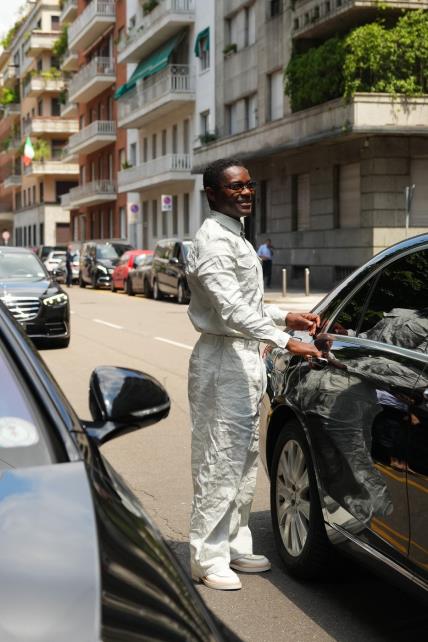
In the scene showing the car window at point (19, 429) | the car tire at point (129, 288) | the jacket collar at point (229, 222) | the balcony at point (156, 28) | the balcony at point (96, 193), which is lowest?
the car tire at point (129, 288)

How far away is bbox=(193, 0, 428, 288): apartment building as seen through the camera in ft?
102

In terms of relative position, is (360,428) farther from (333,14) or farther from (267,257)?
(267,257)

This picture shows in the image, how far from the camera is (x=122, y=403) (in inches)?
106

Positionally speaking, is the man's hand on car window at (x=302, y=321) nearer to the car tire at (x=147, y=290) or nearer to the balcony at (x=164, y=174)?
the car tire at (x=147, y=290)

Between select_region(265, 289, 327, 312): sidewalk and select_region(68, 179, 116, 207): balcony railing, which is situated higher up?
select_region(68, 179, 116, 207): balcony railing

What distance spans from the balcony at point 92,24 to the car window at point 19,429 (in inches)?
2424

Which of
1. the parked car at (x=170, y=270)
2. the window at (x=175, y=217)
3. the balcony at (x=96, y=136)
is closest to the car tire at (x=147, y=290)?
the parked car at (x=170, y=270)

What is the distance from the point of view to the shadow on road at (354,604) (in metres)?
4.27

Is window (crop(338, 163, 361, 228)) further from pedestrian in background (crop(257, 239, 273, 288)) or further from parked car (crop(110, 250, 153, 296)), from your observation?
parked car (crop(110, 250, 153, 296))

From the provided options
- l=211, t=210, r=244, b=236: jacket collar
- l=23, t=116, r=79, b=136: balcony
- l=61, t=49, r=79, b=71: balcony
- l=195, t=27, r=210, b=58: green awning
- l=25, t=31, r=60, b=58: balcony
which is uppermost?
l=25, t=31, r=60, b=58: balcony

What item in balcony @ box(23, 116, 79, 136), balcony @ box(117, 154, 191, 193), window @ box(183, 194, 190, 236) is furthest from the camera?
balcony @ box(23, 116, 79, 136)

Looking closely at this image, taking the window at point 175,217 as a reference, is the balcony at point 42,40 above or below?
above

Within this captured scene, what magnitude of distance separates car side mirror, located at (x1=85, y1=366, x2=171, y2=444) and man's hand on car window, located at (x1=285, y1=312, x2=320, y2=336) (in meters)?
2.08

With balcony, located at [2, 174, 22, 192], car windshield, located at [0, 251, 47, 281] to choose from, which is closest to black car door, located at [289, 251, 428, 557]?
car windshield, located at [0, 251, 47, 281]
